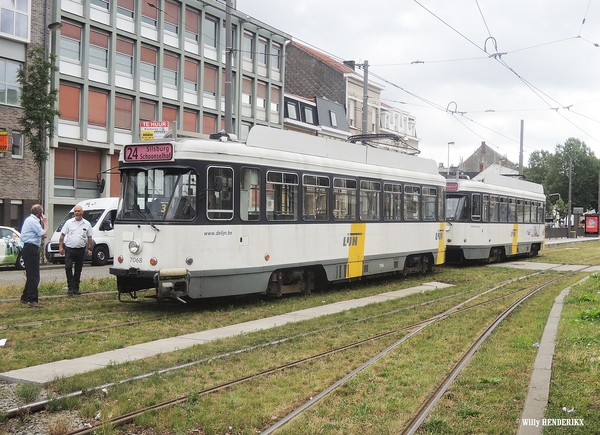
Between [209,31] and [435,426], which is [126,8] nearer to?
[209,31]

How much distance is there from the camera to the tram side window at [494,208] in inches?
1037

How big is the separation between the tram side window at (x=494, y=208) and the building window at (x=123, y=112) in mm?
20094

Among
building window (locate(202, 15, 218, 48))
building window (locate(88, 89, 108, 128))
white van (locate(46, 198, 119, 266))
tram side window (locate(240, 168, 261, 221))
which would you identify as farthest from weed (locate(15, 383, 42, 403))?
building window (locate(202, 15, 218, 48))

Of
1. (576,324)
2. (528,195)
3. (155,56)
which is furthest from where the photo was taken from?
(155,56)

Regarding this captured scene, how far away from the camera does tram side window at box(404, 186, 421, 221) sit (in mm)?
19062

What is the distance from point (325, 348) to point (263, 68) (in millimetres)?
39894

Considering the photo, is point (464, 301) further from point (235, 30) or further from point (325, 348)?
point (235, 30)

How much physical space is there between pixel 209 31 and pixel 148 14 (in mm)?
4967

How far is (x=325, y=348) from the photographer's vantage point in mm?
9047

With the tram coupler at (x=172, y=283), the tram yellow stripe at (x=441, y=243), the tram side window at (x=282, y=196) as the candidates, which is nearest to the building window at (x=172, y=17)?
the tram yellow stripe at (x=441, y=243)

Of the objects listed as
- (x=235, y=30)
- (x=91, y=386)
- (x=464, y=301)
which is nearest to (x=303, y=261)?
(x=464, y=301)

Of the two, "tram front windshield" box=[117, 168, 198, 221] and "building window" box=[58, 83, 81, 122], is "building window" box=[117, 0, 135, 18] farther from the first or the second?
"tram front windshield" box=[117, 168, 198, 221]

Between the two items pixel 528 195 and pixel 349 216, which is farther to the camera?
pixel 528 195

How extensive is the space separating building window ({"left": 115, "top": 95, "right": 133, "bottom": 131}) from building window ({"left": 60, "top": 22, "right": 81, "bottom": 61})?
3.16m
